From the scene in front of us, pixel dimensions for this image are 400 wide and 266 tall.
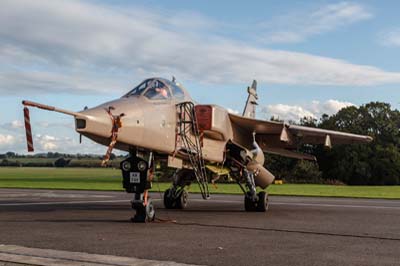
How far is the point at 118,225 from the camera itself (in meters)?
11.7

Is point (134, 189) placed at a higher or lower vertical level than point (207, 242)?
higher

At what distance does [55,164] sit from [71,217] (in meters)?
131

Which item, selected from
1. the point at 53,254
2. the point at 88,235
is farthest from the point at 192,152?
the point at 53,254

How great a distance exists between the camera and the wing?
17438 millimetres

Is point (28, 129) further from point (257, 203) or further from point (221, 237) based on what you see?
point (257, 203)

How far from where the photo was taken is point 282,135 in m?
17.6

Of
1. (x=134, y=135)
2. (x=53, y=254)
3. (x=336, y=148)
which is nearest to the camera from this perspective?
(x=53, y=254)

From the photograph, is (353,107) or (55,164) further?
(55,164)

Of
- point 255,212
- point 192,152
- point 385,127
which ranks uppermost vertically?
point 385,127

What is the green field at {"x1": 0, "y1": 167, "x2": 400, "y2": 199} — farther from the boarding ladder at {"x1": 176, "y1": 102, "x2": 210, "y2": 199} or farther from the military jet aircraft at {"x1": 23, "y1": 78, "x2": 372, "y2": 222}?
the boarding ladder at {"x1": 176, "y1": 102, "x2": 210, "y2": 199}

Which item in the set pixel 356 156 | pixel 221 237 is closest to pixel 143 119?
pixel 221 237

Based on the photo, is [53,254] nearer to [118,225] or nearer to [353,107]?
[118,225]

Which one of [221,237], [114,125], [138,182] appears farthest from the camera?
[138,182]

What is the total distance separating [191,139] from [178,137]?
2.44 feet
